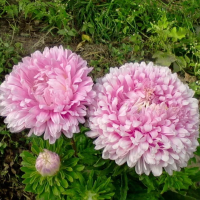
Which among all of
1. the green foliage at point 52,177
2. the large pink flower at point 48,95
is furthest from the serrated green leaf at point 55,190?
the large pink flower at point 48,95

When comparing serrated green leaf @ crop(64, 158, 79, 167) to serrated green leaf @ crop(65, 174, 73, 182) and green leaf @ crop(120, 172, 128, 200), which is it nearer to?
serrated green leaf @ crop(65, 174, 73, 182)

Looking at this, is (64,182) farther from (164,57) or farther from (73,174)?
(164,57)

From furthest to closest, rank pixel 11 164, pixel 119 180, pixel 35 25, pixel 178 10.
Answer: pixel 178 10, pixel 35 25, pixel 11 164, pixel 119 180

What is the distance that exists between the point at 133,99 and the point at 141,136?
0.15m

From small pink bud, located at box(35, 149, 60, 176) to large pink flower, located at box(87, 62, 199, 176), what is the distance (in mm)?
194

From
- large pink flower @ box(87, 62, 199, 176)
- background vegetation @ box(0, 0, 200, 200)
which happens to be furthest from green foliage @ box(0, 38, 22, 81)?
large pink flower @ box(87, 62, 199, 176)

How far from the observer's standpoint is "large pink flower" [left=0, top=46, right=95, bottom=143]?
132 cm

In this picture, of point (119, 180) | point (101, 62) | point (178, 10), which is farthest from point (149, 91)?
point (178, 10)

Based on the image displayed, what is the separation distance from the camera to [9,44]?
129 inches

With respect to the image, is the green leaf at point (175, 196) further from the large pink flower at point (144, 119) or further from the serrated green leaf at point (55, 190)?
the serrated green leaf at point (55, 190)

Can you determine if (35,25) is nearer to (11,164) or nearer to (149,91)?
(11,164)

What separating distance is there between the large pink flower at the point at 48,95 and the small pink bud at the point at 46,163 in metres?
0.09

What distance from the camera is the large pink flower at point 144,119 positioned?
1.29m

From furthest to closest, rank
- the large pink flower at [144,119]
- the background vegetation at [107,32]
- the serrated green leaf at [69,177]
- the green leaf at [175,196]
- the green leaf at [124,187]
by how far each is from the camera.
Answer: the background vegetation at [107,32] → the green leaf at [175,196] → the green leaf at [124,187] → the serrated green leaf at [69,177] → the large pink flower at [144,119]
